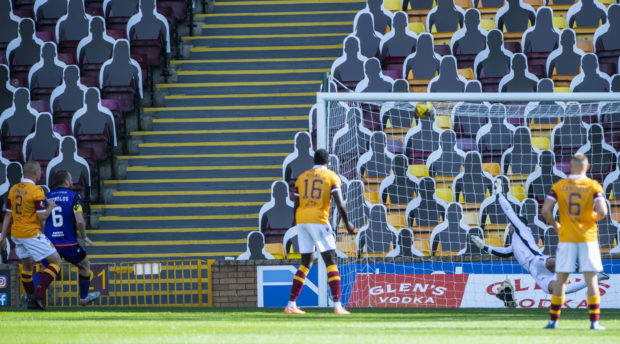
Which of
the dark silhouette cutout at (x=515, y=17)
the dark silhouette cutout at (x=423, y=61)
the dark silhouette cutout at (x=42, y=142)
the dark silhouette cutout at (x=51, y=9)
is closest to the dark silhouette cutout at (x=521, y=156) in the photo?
the dark silhouette cutout at (x=423, y=61)

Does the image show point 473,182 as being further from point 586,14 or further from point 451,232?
point 586,14

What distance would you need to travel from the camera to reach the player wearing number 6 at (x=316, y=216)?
9.42 m

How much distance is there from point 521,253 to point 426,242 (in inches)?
101

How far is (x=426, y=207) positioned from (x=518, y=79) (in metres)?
2.68

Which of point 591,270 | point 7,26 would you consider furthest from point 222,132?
point 591,270

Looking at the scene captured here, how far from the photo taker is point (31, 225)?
34.8 feet

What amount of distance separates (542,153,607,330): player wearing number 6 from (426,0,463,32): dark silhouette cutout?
26.9ft

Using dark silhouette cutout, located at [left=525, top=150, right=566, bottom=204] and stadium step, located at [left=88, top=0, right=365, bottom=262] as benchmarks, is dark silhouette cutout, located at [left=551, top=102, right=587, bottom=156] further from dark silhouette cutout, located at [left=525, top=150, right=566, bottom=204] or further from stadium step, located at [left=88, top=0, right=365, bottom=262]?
stadium step, located at [left=88, top=0, right=365, bottom=262]

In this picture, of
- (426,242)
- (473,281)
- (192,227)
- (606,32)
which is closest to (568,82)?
(606,32)

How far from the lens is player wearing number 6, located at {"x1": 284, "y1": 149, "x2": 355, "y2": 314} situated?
371 inches

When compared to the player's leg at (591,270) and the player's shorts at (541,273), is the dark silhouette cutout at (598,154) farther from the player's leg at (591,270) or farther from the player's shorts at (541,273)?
the player's leg at (591,270)

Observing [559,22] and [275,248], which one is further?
[559,22]

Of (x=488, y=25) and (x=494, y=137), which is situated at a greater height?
(x=488, y=25)

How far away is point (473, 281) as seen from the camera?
11.4m
